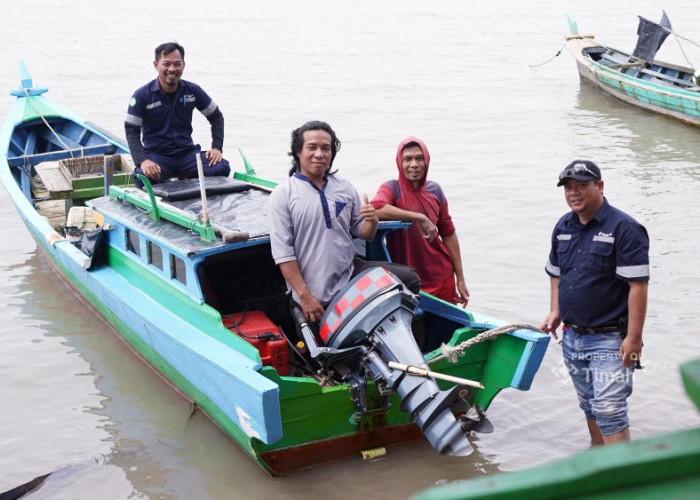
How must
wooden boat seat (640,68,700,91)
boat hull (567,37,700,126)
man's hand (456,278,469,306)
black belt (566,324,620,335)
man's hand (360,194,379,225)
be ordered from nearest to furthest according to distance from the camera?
black belt (566,324,620,335), man's hand (360,194,379,225), man's hand (456,278,469,306), boat hull (567,37,700,126), wooden boat seat (640,68,700,91)

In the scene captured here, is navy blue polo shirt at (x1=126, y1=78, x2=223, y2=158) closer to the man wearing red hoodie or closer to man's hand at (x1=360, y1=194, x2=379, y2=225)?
the man wearing red hoodie

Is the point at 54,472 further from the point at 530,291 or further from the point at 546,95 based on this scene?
the point at 546,95

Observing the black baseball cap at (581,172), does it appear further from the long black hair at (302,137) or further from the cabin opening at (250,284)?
the cabin opening at (250,284)

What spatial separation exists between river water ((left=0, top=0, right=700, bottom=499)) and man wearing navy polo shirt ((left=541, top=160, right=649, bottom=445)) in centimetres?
88

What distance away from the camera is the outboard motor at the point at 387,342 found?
179 inches

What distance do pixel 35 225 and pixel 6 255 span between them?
5.94 feet

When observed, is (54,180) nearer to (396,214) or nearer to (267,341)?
(267,341)

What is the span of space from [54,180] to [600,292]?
6.86 m

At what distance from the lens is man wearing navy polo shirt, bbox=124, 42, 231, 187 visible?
7199mm

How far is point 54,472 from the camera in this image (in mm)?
5598

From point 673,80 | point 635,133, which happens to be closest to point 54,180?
point 635,133

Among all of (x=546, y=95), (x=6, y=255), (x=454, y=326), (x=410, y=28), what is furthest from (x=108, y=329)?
(x=410, y=28)

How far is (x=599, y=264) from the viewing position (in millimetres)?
4398

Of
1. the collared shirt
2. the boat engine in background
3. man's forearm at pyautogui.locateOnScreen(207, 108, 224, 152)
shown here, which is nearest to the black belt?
the boat engine in background
